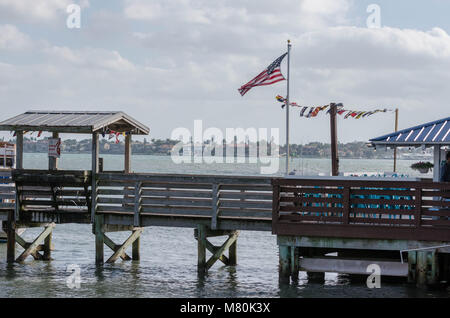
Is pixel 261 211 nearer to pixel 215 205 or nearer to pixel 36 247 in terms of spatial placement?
pixel 215 205

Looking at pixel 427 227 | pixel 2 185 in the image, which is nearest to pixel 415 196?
pixel 427 227

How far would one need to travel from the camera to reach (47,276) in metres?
22.6

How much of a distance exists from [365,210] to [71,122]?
8.33m

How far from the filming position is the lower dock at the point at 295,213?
60.1 ft

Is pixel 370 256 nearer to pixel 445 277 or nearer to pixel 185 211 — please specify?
pixel 445 277

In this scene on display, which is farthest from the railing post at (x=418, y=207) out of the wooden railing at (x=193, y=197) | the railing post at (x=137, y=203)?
the railing post at (x=137, y=203)

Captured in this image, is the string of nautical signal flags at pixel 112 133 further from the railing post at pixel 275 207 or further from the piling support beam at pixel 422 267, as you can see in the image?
the piling support beam at pixel 422 267

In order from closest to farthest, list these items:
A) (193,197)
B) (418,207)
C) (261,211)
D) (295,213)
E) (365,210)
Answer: (418,207) < (365,210) < (295,213) < (261,211) < (193,197)

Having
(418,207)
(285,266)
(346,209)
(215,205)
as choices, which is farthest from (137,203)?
(418,207)

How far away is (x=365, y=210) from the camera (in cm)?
1848

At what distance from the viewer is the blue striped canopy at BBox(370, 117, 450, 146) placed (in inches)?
750

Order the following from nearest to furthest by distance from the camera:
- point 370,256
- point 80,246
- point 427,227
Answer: point 427,227 < point 370,256 < point 80,246
